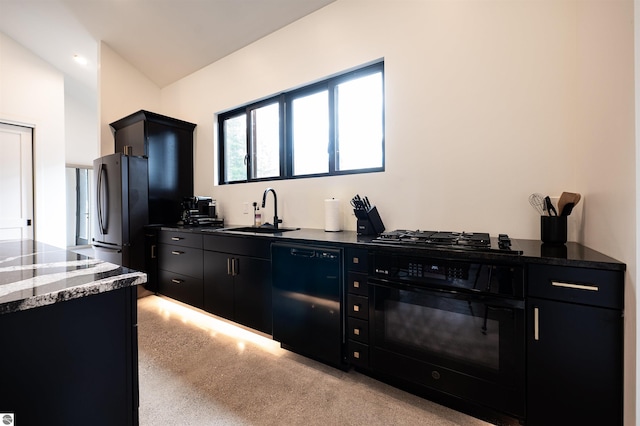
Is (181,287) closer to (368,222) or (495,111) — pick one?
(368,222)

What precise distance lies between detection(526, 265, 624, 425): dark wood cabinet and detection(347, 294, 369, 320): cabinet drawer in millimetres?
835

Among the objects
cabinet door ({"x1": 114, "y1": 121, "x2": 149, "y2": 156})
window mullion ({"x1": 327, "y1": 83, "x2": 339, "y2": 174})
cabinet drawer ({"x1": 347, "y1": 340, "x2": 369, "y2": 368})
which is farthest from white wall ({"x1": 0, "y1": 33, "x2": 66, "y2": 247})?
cabinet drawer ({"x1": 347, "y1": 340, "x2": 369, "y2": 368})

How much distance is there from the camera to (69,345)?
2.73 ft

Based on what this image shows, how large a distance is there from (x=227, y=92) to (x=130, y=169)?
1507 millimetres

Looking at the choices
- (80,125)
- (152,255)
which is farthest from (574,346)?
(80,125)

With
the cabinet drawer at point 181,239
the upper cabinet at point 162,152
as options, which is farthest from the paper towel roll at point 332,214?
the upper cabinet at point 162,152

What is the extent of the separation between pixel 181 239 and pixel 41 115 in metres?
3.75

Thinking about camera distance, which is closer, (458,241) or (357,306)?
(458,241)

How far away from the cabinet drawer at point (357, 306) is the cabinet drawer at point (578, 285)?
0.87 meters

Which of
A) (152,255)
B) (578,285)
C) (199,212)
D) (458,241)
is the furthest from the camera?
(199,212)

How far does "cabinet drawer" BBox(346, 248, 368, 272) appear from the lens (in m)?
1.77

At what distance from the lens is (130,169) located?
3.29m

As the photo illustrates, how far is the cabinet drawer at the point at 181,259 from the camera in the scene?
112 inches

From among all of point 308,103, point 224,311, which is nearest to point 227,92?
point 308,103
